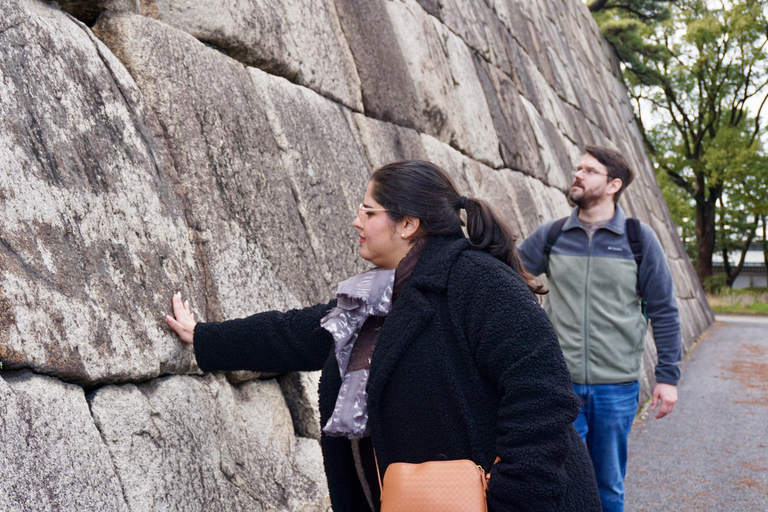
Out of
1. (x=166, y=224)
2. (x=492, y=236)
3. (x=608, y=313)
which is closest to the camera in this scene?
(x=492, y=236)

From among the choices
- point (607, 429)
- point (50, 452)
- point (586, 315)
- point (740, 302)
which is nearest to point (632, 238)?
point (586, 315)

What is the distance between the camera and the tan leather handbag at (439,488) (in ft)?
5.49

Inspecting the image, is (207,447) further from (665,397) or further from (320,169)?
(665,397)

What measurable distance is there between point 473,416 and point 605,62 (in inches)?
595

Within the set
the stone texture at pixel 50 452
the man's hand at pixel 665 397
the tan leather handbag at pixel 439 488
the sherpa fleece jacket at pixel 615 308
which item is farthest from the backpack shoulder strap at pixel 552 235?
the stone texture at pixel 50 452

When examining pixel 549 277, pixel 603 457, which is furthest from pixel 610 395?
pixel 549 277

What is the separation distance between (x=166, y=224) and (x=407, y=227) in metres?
0.85

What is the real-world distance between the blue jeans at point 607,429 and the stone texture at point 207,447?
131cm

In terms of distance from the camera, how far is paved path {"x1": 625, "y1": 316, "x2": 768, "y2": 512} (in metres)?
4.21

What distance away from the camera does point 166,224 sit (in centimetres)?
237

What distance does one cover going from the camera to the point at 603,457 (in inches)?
126

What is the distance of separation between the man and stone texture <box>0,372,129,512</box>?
2.14 meters

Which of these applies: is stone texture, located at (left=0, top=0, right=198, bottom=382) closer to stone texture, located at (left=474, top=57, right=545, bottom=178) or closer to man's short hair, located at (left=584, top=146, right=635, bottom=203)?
man's short hair, located at (left=584, top=146, right=635, bottom=203)

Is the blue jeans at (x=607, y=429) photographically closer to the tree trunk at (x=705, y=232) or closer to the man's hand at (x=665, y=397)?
the man's hand at (x=665, y=397)
